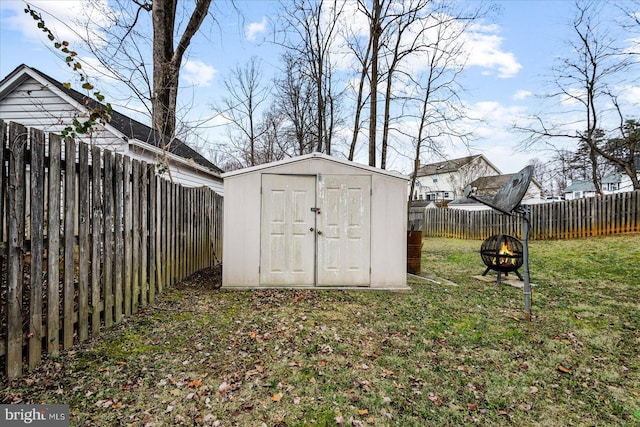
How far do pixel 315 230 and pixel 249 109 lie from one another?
15.3m

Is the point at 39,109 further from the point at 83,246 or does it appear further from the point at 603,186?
the point at 603,186

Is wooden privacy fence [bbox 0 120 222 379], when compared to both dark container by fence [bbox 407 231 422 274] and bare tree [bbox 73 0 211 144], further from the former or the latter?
dark container by fence [bbox 407 231 422 274]

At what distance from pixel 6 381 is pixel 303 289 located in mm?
4143

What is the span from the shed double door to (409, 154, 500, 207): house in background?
26.1 metres

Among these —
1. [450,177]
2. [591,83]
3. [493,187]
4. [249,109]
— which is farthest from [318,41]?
[493,187]

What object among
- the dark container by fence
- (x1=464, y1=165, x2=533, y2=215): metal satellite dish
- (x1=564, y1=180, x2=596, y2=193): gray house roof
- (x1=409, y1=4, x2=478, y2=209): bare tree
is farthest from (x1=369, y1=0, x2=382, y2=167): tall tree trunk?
(x1=564, y1=180, x2=596, y2=193): gray house roof

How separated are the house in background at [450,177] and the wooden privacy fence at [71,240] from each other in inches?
1140

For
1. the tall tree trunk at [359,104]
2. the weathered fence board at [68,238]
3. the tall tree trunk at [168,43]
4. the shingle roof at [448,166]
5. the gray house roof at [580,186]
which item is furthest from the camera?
the gray house roof at [580,186]

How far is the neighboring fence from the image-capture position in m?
10.6

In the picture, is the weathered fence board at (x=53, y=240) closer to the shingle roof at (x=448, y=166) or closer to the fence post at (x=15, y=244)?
the fence post at (x=15, y=244)

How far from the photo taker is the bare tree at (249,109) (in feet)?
55.7

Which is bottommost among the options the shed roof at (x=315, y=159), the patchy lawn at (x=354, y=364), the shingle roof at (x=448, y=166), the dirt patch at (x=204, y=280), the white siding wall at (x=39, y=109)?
the patchy lawn at (x=354, y=364)

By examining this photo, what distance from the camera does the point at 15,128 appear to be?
237 centimetres

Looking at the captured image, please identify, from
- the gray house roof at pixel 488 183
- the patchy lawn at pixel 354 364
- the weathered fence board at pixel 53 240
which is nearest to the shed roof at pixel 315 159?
the patchy lawn at pixel 354 364
